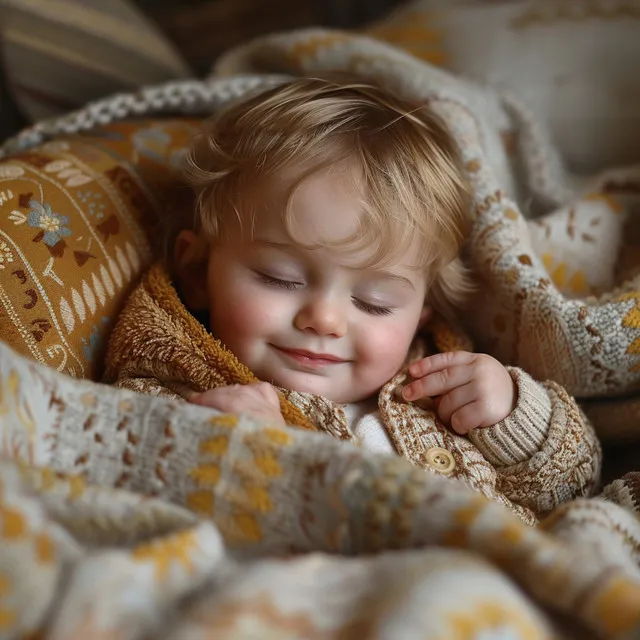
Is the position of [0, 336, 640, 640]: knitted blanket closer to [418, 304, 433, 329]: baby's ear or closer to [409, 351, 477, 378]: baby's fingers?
[409, 351, 477, 378]: baby's fingers

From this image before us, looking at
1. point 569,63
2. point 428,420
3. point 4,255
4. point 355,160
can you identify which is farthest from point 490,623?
point 569,63

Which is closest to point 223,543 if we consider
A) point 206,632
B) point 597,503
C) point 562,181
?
point 206,632

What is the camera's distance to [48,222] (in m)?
1.02

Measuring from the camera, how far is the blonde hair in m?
0.97

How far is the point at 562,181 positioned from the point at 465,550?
101 centimetres

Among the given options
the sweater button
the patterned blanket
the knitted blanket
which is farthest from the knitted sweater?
the knitted blanket

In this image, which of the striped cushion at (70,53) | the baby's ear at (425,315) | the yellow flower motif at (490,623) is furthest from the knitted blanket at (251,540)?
the striped cushion at (70,53)

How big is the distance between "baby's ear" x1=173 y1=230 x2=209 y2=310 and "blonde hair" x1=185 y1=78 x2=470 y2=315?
0.02 meters

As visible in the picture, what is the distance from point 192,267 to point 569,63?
0.87 metres

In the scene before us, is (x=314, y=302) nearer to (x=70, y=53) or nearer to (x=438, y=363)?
(x=438, y=363)

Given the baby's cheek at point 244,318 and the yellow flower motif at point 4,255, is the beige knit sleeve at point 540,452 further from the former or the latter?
the yellow flower motif at point 4,255

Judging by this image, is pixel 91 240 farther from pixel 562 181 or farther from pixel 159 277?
pixel 562 181

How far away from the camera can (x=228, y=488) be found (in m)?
0.68

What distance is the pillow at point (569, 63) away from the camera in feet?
4.86
